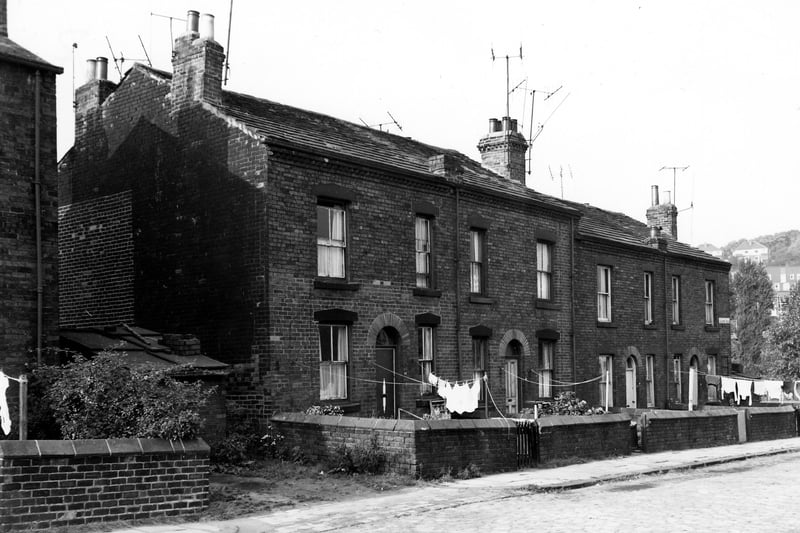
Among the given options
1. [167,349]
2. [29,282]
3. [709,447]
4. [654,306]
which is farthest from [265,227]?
[654,306]

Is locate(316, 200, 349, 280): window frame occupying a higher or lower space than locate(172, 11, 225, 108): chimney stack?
lower

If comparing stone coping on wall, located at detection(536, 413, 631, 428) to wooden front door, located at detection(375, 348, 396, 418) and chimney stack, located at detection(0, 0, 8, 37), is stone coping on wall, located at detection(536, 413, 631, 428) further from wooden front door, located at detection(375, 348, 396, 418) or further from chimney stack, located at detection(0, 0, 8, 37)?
chimney stack, located at detection(0, 0, 8, 37)

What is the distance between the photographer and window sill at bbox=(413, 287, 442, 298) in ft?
72.8

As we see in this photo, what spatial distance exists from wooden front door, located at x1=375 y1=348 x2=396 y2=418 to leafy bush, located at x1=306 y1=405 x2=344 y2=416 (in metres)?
1.71

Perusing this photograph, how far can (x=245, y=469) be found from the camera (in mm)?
16406

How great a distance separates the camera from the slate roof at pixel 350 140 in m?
20.4

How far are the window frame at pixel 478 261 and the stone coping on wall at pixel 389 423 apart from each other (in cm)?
710

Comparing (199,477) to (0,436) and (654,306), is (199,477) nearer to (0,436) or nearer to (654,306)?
(0,436)

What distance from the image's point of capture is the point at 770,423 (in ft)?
88.7

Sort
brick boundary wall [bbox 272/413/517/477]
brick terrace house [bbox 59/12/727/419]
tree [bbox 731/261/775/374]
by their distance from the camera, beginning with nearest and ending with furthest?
brick boundary wall [bbox 272/413/517/477]
brick terrace house [bbox 59/12/727/419]
tree [bbox 731/261/775/374]

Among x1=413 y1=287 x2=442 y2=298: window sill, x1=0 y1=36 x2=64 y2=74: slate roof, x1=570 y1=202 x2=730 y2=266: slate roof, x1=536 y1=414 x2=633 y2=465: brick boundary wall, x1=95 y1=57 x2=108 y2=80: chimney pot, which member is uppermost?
x1=95 y1=57 x2=108 y2=80: chimney pot

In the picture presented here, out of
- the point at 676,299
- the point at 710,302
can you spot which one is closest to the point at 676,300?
the point at 676,299

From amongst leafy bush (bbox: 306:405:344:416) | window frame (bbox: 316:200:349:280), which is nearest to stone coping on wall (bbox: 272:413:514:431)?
leafy bush (bbox: 306:405:344:416)

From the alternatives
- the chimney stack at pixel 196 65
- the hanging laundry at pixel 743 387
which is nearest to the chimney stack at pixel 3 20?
the chimney stack at pixel 196 65
